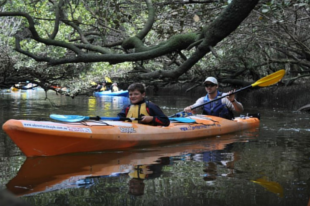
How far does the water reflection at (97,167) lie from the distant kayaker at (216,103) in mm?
1440

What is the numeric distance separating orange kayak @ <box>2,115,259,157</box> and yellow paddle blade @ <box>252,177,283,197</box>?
247 cm

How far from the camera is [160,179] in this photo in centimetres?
425

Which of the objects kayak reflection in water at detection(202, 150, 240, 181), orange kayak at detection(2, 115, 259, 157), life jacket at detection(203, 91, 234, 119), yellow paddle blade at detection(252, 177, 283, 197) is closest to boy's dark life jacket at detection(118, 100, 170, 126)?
orange kayak at detection(2, 115, 259, 157)

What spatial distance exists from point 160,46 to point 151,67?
19.4 meters

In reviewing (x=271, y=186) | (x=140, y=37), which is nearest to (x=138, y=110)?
(x=140, y=37)

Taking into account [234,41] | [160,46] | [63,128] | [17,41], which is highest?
[234,41]

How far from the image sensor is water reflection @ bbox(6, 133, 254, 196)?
3.93 meters

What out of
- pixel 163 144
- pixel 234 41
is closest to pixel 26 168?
pixel 163 144

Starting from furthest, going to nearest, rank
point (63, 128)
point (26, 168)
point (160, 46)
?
point (63, 128) → point (26, 168) → point (160, 46)

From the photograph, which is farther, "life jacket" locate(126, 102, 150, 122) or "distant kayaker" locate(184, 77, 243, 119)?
"distant kayaker" locate(184, 77, 243, 119)

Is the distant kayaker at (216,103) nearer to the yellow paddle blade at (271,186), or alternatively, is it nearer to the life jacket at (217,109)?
the life jacket at (217,109)

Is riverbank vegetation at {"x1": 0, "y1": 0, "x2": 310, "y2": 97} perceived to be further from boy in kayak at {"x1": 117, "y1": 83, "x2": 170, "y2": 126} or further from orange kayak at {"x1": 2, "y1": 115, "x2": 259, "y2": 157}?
orange kayak at {"x1": 2, "y1": 115, "x2": 259, "y2": 157}

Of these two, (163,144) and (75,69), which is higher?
(75,69)

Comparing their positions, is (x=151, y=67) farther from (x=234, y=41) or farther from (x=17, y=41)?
(x=17, y=41)
